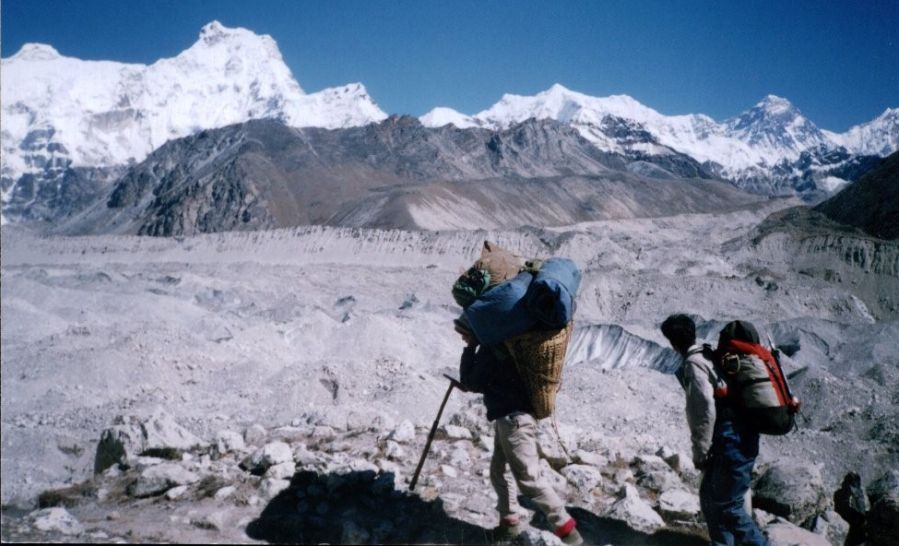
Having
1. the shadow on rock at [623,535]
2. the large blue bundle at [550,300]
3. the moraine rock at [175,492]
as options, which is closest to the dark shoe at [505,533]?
the shadow on rock at [623,535]

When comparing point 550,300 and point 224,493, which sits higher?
point 550,300

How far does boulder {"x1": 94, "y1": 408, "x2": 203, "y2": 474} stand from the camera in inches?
175

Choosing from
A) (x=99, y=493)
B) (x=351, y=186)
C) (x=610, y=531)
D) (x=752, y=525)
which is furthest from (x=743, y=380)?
(x=351, y=186)

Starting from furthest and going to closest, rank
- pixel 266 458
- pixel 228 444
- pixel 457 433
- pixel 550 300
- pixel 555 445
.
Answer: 1. pixel 457 433
2. pixel 555 445
3. pixel 228 444
4. pixel 266 458
5. pixel 550 300

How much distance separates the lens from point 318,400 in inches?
329

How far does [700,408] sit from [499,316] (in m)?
1.29

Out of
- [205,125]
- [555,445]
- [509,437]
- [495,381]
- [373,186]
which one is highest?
[205,125]

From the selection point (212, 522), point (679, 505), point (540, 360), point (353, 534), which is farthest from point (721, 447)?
point (212, 522)

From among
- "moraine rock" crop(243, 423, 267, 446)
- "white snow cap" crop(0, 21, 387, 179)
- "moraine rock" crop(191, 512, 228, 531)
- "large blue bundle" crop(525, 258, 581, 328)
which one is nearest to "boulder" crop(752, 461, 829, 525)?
"large blue bundle" crop(525, 258, 581, 328)

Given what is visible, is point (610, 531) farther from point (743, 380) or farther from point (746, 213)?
point (746, 213)

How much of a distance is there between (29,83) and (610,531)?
208 metres

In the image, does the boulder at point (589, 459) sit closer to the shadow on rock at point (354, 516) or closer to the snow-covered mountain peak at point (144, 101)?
the shadow on rock at point (354, 516)

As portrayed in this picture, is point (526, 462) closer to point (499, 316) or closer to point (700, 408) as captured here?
point (499, 316)

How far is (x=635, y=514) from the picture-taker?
399 cm
